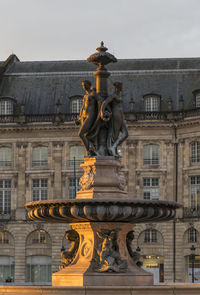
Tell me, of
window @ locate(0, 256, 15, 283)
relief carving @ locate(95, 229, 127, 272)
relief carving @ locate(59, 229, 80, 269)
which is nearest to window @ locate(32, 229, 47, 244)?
window @ locate(0, 256, 15, 283)

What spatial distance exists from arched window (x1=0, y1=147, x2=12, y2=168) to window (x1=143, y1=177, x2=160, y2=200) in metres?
10.7

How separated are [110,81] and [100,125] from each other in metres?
47.8

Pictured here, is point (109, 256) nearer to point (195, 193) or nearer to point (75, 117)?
point (195, 193)

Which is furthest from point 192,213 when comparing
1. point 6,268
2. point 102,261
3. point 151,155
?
point 102,261

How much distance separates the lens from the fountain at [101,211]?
21.3 metres

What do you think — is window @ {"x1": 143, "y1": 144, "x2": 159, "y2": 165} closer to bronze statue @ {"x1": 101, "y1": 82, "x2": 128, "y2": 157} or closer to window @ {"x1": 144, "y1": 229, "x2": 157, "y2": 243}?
window @ {"x1": 144, "y1": 229, "x2": 157, "y2": 243}

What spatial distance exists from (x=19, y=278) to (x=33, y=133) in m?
11.1

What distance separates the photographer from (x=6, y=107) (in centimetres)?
7000

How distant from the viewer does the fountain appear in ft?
69.8

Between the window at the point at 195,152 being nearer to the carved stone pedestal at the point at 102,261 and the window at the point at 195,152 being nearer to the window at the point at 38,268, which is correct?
the window at the point at 38,268

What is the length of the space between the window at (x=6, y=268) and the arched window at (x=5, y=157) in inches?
281

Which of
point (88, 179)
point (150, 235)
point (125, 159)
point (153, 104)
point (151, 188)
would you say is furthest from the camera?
point (153, 104)

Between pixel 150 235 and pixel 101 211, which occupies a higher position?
pixel 101 211

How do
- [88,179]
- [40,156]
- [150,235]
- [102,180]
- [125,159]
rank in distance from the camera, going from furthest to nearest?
[40,156] < [125,159] < [150,235] < [88,179] < [102,180]
